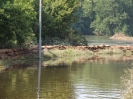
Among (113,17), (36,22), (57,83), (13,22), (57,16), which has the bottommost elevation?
(57,83)

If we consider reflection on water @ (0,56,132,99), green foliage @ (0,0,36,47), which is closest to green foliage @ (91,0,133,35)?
green foliage @ (0,0,36,47)

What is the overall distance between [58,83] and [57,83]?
0.05 meters

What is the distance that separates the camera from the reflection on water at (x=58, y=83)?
1866cm

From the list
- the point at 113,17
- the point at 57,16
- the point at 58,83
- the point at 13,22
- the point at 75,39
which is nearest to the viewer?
the point at 58,83

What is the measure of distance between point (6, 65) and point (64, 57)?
39.7ft

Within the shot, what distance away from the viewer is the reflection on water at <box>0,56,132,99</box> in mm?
18656

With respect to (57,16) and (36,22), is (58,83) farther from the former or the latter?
(57,16)

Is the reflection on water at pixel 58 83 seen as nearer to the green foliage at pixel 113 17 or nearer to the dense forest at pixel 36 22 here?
the dense forest at pixel 36 22

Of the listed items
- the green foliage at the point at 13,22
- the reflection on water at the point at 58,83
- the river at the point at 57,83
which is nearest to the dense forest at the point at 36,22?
the green foliage at the point at 13,22

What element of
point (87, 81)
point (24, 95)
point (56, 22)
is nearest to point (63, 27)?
point (56, 22)

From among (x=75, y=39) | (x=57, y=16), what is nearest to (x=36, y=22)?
(x=57, y=16)

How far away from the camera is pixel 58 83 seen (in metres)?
22.6

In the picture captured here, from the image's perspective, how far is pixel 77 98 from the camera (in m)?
17.8

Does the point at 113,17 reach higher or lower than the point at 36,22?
lower
